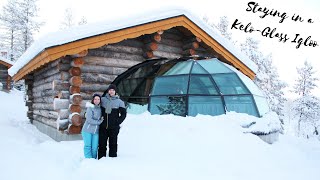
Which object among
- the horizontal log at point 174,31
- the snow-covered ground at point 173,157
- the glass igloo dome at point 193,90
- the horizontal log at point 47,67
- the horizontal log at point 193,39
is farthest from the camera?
the horizontal log at point 174,31

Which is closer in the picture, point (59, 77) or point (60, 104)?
point (60, 104)

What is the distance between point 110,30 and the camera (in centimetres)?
754

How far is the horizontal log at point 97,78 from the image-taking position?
810 centimetres

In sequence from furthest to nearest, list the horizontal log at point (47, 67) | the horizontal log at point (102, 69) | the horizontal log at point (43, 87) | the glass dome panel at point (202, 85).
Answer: the horizontal log at point (43, 87) < the horizontal log at point (102, 69) < the horizontal log at point (47, 67) < the glass dome panel at point (202, 85)

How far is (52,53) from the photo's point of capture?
673 centimetres

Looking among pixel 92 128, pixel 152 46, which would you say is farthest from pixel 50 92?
pixel 92 128

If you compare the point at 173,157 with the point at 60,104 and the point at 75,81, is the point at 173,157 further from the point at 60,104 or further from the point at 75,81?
the point at 60,104

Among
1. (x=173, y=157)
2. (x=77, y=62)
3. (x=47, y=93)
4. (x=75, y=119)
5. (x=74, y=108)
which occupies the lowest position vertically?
(x=173, y=157)

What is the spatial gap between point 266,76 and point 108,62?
1930 cm

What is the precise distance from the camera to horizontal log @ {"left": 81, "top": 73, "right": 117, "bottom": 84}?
8.10 metres

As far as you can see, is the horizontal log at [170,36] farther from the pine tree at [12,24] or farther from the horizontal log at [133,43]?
the pine tree at [12,24]

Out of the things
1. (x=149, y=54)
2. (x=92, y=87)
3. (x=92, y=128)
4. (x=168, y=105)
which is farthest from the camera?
(x=149, y=54)

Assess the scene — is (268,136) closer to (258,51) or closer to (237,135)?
(237,135)

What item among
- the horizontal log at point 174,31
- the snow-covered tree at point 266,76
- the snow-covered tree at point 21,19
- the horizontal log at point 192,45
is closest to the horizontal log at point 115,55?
the horizontal log at point 174,31
